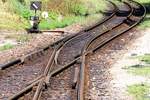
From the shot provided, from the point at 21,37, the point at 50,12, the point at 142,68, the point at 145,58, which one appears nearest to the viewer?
the point at 142,68

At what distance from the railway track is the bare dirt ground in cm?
79

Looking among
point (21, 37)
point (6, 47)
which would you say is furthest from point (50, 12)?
point (6, 47)

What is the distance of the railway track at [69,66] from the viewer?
11.4 meters

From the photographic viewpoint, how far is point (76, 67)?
14.2 metres

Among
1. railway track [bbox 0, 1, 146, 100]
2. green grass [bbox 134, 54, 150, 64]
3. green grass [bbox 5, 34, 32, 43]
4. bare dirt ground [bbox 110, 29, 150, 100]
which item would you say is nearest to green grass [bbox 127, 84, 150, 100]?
bare dirt ground [bbox 110, 29, 150, 100]

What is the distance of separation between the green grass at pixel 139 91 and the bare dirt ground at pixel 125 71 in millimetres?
134

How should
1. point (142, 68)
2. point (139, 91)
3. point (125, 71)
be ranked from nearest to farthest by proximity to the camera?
1. point (139, 91)
2. point (125, 71)
3. point (142, 68)

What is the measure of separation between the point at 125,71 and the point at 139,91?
7.65 feet

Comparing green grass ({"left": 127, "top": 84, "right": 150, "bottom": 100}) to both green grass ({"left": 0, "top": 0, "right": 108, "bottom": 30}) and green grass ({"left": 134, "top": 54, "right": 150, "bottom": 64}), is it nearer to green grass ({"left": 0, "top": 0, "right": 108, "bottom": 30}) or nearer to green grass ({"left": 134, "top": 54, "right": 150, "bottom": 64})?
green grass ({"left": 134, "top": 54, "right": 150, "bottom": 64})

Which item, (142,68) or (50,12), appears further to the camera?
(50,12)

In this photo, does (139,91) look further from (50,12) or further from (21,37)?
(50,12)

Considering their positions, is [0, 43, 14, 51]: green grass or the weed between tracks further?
[0, 43, 14, 51]: green grass

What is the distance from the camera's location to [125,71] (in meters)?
14.2

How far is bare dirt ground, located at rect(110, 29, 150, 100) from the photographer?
1218 cm
